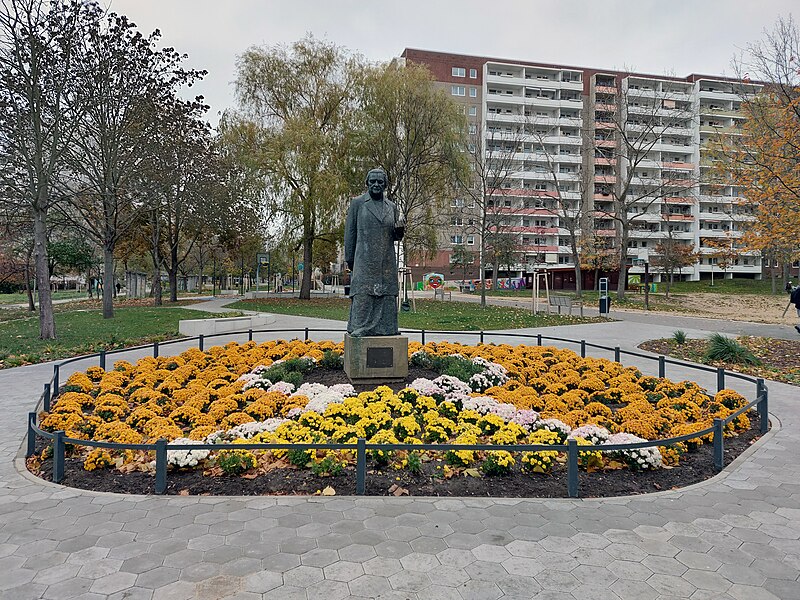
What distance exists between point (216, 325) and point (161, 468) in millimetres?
13965

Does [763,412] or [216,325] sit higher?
[216,325]

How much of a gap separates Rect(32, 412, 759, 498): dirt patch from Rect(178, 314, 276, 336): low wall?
12.7m

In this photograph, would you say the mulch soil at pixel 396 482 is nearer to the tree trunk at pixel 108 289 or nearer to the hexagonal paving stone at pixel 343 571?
the hexagonal paving stone at pixel 343 571

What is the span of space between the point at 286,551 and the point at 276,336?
14.3 m

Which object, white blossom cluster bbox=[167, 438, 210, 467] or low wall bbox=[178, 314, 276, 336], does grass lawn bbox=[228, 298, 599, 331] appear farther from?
white blossom cluster bbox=[167, 438, 210, 467]

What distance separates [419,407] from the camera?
7355mm

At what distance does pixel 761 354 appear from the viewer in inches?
541

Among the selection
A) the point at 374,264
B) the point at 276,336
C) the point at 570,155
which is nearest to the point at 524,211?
the point at 570,155

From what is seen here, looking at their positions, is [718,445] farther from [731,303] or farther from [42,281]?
[731,303]

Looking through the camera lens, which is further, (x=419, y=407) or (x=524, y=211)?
(x=524, y=211)

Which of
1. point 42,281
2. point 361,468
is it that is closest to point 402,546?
point 361,468

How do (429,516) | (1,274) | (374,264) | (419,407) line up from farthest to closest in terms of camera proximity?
1. (1,274)
2. (374,264)
3. (419,407)
4. (429,516)

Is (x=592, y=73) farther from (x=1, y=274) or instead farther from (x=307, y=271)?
(x=1, y=274)

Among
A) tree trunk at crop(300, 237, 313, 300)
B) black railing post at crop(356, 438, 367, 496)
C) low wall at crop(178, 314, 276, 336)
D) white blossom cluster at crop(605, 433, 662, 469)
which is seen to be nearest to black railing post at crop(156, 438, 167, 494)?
black railing post at crop(356, 438, 367, 496)
